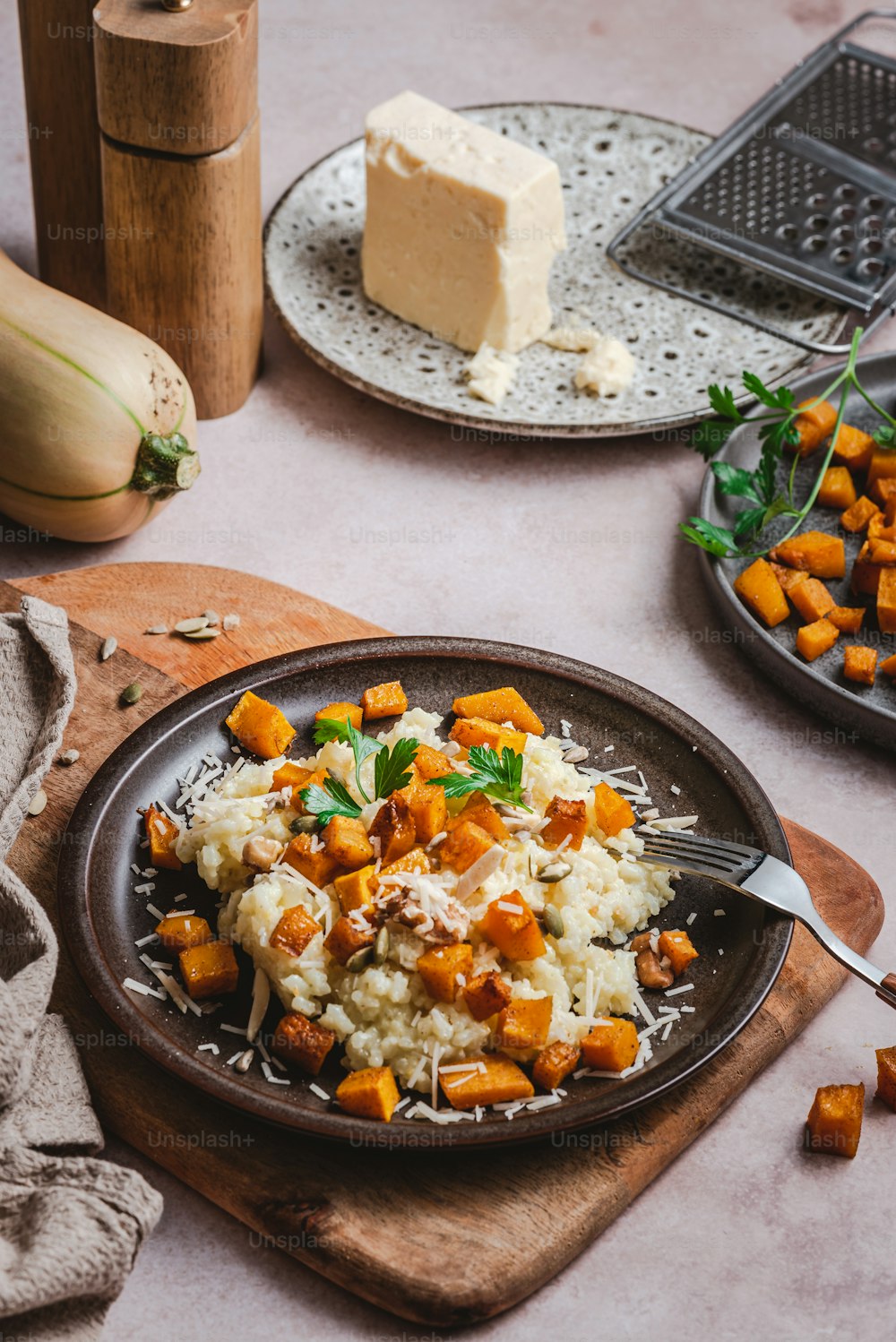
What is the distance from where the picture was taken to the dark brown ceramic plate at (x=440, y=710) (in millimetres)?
1614

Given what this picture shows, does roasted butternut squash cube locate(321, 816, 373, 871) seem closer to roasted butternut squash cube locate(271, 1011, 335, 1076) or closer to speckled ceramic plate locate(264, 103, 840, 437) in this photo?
roasted butternut squash cube locate(271, 1011, 335, 1076)

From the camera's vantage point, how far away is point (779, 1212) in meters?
1.70

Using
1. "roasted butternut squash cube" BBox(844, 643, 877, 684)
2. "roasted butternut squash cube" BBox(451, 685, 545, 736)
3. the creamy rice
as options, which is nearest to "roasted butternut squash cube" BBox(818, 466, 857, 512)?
"roasted butternut squash cube" BBox(844, 643, 877, 684)

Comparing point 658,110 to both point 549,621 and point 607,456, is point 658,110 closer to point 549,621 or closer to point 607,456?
point 607,456

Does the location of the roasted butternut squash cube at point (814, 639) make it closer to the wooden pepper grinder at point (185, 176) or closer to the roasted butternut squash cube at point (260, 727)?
the roasted butternut squash cube at point (260, 727)

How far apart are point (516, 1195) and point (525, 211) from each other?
72.2 inches

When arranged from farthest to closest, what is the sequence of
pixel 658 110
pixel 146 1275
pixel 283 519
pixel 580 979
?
pixel 658 110 < pixel 283 519 < pixel 580 979 < pixel 146 1275

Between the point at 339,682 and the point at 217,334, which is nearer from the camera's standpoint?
the point at 339,682

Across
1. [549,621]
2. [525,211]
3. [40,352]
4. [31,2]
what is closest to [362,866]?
[549,621]

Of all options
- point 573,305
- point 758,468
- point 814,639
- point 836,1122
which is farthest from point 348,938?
point 573,305

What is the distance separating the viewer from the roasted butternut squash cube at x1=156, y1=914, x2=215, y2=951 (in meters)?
1.79

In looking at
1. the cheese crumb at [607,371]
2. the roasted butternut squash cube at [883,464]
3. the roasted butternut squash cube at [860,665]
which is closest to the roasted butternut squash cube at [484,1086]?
the roasted butternut squash cube at [860,665]

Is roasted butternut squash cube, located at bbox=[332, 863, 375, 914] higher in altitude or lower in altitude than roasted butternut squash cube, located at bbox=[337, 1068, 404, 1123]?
higher

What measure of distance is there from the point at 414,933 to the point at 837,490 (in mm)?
1341
